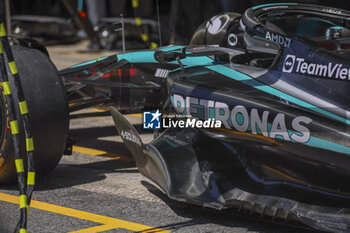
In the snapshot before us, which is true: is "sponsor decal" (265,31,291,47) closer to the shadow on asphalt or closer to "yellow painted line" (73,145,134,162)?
the shadow on asphalt

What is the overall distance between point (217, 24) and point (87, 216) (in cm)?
293

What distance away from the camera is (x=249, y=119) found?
364 cm

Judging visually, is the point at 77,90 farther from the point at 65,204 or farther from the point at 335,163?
the point at 335,163

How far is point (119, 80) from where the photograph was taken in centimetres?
534

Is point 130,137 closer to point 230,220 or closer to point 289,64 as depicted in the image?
point 230,220

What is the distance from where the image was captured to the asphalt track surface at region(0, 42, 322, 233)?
3629 millimetres

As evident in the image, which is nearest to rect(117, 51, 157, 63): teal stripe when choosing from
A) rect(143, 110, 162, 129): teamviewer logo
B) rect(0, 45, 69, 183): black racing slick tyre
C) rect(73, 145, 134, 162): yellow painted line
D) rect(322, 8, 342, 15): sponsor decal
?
rect(143, 110, 162, 129): teamviewer logo

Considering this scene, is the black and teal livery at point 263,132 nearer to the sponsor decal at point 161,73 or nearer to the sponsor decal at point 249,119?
the sponsor decal at point 249,119

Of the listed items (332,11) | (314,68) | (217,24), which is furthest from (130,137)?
(217,24)

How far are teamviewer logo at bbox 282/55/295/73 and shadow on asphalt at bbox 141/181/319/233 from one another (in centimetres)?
97

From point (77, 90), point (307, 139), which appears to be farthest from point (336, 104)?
point (77, 90)

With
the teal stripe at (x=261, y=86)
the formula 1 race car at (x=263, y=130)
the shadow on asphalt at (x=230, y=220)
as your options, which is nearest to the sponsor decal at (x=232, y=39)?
the formula 1 race car at (x=263, y=130)

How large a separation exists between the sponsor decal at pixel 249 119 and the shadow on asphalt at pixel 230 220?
1.67ft

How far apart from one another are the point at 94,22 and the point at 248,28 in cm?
1268
